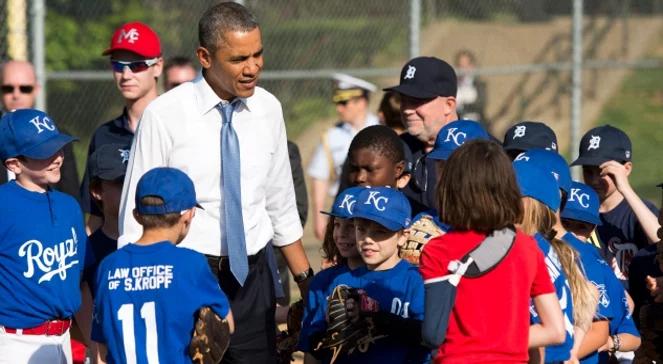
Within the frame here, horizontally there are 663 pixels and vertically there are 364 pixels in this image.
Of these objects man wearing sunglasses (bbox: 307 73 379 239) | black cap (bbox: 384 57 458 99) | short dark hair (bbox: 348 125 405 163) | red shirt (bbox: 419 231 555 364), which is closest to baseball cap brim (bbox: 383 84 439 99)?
black cap (bbox: 384 57 458 99)

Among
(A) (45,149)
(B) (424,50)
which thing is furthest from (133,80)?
(B) (424,50)

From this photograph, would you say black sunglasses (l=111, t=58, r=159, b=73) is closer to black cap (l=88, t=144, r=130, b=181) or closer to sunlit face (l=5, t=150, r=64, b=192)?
black cap (l=88, t=144, r=130, b=181)

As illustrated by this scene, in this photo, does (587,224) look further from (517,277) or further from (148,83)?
(148,83)

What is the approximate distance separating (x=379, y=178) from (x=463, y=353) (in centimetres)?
208

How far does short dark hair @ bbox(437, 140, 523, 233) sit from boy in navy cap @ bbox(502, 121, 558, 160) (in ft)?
6.32

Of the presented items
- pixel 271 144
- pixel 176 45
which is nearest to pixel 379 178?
pixel 271 144

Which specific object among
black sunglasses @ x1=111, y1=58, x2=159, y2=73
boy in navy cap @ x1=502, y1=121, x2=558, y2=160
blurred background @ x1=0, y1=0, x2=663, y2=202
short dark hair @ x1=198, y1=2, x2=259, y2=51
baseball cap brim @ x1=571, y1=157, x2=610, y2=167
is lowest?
blurred background @ x1=0, y1=0, x2=663, y2=202

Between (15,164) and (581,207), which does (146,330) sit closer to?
(15,164)

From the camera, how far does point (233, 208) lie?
549cm

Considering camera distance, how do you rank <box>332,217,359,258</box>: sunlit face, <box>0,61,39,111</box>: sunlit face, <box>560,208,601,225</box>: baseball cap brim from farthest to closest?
<box>0,61,39,111</box>: sunlit face → <box>560,208,601,225</box>: baseball cap brim → <box>332,217,359,258</box>: sunlit face

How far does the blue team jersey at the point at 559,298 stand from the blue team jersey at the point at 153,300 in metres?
1.34

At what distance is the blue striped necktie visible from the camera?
216 inches

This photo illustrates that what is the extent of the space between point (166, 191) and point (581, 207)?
91.8 inches

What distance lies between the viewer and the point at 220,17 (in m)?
5.55
